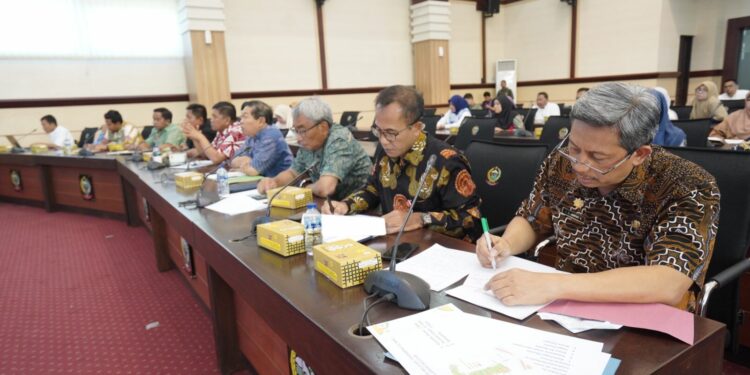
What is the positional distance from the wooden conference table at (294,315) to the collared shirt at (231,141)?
0.92 metres

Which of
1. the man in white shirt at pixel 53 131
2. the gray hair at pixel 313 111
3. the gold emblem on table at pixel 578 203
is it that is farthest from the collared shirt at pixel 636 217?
the man in white shirt at pixel 53 131

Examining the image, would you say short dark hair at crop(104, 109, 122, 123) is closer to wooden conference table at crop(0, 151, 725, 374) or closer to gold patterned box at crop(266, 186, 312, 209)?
wooden conference table at crop(0, 151, 725, 374)

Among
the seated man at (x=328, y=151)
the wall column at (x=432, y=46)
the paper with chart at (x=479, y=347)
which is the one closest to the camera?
the paper with chart at (x=479, y=347)

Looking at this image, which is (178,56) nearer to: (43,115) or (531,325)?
(43,115)

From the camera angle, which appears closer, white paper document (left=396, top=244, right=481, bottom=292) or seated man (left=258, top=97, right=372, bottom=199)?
white paper document (left=396, top=244, right=481, bottom=292)

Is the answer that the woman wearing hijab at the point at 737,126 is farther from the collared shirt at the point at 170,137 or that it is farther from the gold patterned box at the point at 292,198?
the collared shirt at the point at 170,137

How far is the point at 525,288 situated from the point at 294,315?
0.47m

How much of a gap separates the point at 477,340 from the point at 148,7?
7342mm

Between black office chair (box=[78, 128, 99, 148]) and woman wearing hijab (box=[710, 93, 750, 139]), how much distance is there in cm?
712

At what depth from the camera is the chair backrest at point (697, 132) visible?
2.85 metres

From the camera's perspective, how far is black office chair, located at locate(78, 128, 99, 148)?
6.24 metres

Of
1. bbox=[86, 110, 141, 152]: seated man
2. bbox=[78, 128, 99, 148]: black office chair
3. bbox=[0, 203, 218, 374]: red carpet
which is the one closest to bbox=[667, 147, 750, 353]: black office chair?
bbox=[0, 203, 218, 374]: red carpet

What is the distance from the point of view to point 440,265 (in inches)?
45.7

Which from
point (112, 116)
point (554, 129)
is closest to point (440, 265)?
point (554, 129)
